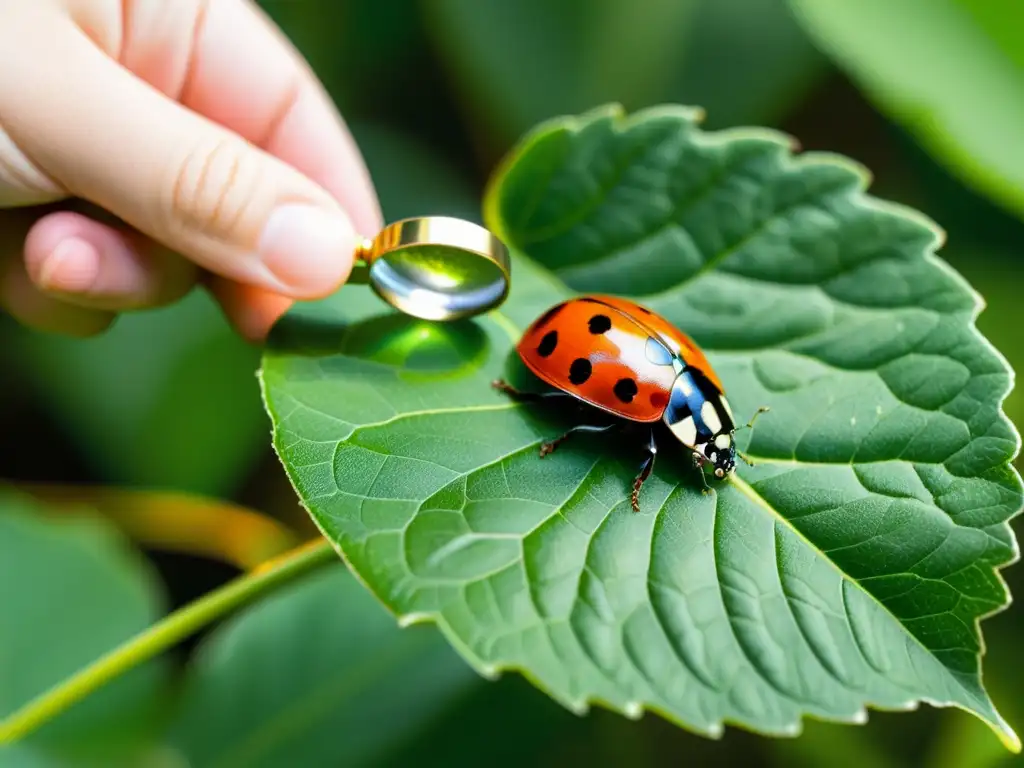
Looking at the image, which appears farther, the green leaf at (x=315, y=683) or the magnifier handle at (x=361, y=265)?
the green leaf at (x=315, y=683)

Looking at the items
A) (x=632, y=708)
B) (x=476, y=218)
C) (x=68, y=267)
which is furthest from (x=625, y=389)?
(x=476, y=218)

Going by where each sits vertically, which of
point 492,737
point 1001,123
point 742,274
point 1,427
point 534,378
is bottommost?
point 1,427

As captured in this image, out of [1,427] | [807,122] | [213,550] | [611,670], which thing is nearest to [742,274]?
[611,670]

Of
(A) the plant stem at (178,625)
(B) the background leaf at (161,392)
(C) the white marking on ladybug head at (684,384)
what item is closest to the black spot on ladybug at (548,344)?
(C) the white marking on ladybug head at (684,384)

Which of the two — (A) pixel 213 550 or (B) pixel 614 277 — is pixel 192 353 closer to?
(A) pixel 213 550

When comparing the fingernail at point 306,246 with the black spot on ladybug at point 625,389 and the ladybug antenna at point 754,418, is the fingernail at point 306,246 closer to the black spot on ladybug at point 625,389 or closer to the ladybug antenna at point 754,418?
the black spot on ladybug at point 625,389

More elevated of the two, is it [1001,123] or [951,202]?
[1001,123]

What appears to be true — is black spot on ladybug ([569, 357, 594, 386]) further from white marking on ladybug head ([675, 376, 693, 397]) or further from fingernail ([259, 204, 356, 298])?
fingernail ([259, 204, 356, 298])
